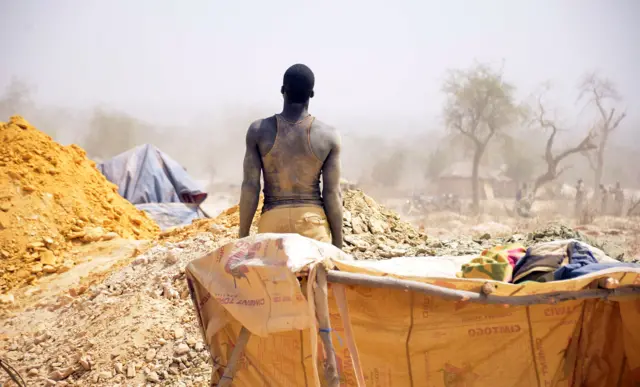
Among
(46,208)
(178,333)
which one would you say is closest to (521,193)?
(46,208)

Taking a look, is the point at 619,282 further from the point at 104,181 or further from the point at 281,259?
the point at 104,181

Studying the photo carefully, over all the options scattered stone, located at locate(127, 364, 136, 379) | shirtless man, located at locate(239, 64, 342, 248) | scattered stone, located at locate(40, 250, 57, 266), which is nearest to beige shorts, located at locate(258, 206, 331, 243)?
shirtless man, located at locate(239, 64, 342, 248)

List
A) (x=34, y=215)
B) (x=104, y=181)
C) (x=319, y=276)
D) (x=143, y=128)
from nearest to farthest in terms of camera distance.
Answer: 1. (x=319, y=276)
2. (x=34, y=215)
3. (x=104, y=181)
4. (x=143, y=128)

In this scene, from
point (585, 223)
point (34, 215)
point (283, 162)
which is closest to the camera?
point (283, 162)

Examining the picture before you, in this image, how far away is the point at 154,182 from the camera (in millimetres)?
14031

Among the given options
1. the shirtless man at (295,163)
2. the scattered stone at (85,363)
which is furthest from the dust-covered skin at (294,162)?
the scattered stone at (85,363)

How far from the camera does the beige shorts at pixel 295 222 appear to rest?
3.94 m

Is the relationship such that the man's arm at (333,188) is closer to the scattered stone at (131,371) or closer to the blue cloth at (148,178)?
the scattered stone at (131,371)

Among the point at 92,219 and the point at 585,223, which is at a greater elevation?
the point at 92,219

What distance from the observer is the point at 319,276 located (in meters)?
2.34

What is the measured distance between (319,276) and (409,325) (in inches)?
19.7

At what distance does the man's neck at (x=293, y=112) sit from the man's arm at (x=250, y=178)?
22cm

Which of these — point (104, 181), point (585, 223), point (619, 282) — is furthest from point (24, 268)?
point (585, 223)

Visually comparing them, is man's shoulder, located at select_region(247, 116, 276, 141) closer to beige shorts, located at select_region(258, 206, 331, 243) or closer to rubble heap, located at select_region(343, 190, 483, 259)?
beige shorts, located at select_region(258, 206, 331, 243)
